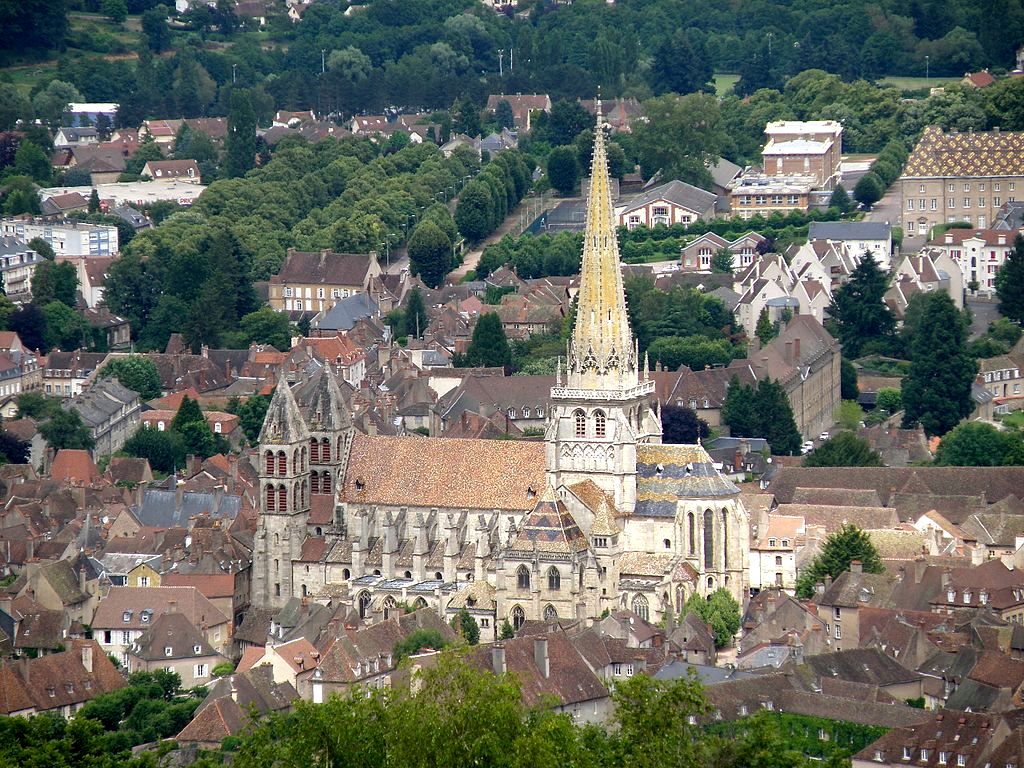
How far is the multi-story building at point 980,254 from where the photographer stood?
586 feet

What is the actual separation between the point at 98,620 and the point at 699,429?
36.6 metres

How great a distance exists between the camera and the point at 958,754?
93.4 meters

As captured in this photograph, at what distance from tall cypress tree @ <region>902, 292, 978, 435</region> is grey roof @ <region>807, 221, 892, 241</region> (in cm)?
2761

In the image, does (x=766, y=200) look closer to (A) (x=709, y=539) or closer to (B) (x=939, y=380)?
(B) (x=939, y=380)

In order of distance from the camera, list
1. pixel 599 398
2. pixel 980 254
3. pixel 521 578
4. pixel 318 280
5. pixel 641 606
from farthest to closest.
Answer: pixel 318 280, pixel 980 254, pixel 599 398, pixel 521 578, pixel 641 606

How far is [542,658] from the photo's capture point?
102625 mm

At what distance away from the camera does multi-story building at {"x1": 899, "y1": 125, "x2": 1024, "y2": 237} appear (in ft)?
625

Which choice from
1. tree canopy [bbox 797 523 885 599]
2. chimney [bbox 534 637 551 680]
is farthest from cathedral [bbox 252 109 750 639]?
chimney [bbox 534 637 551 680]

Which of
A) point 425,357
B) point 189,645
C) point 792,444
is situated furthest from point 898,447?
point 189,645

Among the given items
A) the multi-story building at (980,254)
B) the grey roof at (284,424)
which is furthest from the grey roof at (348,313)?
the grey roof at (284,424)

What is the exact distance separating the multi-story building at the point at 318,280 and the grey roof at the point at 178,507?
1971 inches

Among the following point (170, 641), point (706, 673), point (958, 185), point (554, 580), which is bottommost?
point (706, 673)

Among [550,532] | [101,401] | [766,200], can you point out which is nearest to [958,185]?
[766,200]

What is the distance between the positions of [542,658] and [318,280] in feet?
282
